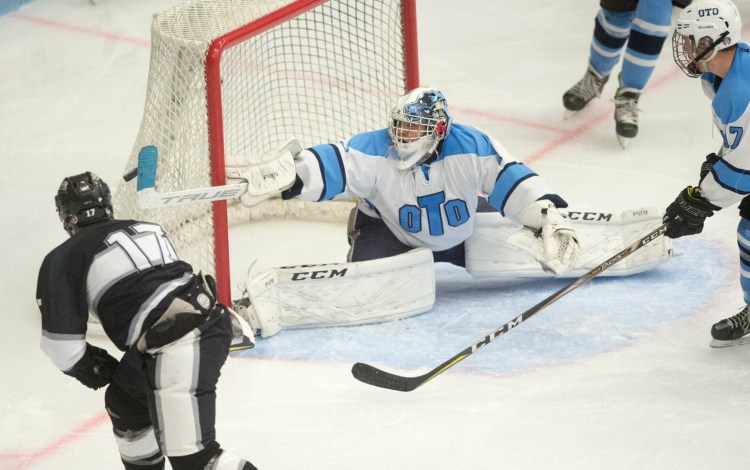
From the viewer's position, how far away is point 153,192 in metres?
3.18

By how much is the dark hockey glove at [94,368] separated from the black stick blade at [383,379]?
29.3 inches

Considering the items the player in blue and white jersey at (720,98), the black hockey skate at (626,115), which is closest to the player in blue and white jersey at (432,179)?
the player in blue and white jersey at (720,98)

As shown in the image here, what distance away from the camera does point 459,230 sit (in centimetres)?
373

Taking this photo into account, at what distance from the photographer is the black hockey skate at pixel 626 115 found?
15.9ft

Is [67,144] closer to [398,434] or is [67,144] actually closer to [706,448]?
[398,434]

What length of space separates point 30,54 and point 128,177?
2.98m

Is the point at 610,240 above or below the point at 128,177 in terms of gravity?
below

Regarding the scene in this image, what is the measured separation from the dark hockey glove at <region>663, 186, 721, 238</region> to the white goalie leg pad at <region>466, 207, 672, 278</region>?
1.80 feet

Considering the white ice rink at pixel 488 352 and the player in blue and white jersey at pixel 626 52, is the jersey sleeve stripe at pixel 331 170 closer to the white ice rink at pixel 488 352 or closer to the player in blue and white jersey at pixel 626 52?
the white ice rink at pixel 488 352

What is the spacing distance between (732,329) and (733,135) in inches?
24.2

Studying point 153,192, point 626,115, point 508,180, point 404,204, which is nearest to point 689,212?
point 508,180

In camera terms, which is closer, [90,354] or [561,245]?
[90,354]

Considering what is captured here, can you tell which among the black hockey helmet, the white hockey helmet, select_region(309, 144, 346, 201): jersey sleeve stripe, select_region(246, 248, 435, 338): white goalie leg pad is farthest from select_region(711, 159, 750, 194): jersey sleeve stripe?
the black hockey helmet

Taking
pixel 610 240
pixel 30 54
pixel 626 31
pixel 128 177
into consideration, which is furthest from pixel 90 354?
pixel 30 54
